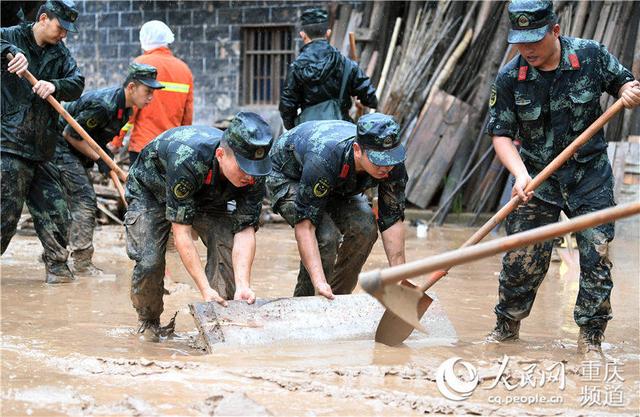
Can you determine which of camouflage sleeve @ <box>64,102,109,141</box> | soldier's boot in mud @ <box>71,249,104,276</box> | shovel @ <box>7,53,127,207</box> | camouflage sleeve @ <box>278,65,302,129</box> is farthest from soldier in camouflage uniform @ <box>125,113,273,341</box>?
camouflage sleeve @ <box>278,65,302,129</box>

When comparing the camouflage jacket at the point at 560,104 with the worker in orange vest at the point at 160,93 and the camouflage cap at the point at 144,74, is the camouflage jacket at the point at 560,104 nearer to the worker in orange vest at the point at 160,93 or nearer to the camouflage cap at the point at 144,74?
the camouflage cap at the point at 144,74

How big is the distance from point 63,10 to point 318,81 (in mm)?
2037

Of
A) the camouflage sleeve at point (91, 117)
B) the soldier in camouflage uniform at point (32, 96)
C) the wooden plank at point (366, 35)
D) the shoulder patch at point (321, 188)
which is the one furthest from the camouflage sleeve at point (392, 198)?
the wooden plank at point (366, 35)

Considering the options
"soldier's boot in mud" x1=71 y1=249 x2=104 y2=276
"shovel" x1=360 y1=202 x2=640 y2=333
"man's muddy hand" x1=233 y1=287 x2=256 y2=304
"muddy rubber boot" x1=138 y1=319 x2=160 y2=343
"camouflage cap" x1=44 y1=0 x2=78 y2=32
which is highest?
"camouflage cap" x1=44 y1=0 x2=78 y2=32

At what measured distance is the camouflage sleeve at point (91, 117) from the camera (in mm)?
7199

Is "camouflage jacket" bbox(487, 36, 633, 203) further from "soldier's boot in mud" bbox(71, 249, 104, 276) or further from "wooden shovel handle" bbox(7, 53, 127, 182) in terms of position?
"soldier's boot in mud" bbox(71, 249, 104, 276)

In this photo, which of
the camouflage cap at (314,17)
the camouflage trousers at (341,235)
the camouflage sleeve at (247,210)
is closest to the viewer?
the camouflage sleeve at (247,210)

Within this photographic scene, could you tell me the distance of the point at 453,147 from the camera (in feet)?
37.2

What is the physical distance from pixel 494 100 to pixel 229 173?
1.51 meters

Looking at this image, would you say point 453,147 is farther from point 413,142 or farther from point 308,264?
point 308,264

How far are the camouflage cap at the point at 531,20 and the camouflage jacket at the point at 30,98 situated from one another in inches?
137

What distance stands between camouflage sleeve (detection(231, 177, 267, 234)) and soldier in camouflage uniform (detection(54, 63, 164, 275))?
7.98ft

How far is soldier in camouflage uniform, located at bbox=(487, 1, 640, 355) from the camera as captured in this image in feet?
15.7

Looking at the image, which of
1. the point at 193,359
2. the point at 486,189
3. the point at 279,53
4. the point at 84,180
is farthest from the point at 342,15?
the point at 193,359
